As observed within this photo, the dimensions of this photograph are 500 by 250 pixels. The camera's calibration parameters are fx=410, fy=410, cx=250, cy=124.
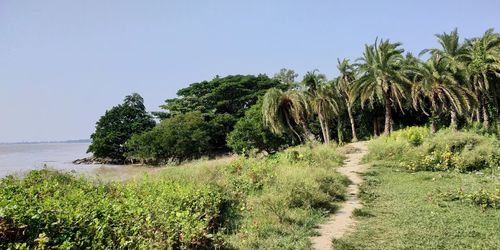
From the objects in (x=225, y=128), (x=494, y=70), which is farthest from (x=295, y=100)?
(x=225, y=128)

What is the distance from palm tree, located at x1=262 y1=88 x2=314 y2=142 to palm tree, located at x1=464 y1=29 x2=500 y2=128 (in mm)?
12426

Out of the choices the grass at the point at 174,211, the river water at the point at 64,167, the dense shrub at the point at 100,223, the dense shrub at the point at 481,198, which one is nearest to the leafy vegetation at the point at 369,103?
the river water at the point at 64,167

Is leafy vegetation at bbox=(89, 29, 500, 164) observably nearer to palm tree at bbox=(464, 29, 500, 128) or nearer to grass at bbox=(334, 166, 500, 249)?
palm tree at bbox=(464, 29, 500, 128)

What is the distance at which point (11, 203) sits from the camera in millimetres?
5199

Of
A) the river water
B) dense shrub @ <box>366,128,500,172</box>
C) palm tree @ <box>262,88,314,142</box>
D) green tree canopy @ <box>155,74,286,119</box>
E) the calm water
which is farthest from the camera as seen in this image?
green tree canopy @ <box>155,74,286,119</box>

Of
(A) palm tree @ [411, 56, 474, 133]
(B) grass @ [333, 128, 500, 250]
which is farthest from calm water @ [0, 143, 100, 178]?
(A) palm tree @ [411, 56, 474, 133]

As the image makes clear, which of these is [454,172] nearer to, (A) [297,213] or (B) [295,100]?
(A) [297,213]

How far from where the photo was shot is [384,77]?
107ft

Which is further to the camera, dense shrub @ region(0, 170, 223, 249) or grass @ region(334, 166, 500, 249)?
grass @ region(334, 166, 500, 249)

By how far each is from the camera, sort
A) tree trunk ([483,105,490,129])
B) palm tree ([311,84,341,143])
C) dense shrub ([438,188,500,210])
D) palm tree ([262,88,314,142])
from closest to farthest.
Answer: dense shrub ([438,188,500,210]), palm tree ([262,88,314,142]), tree trunk ([483,105,490,129]), palm tree ([311,84,341,143])

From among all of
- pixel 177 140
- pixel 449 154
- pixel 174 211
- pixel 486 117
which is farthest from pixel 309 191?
pixel 177 140

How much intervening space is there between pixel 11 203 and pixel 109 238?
129cm

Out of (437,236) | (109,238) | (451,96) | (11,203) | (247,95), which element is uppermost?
(247,95)

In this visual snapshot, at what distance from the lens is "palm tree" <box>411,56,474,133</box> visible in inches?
1118
